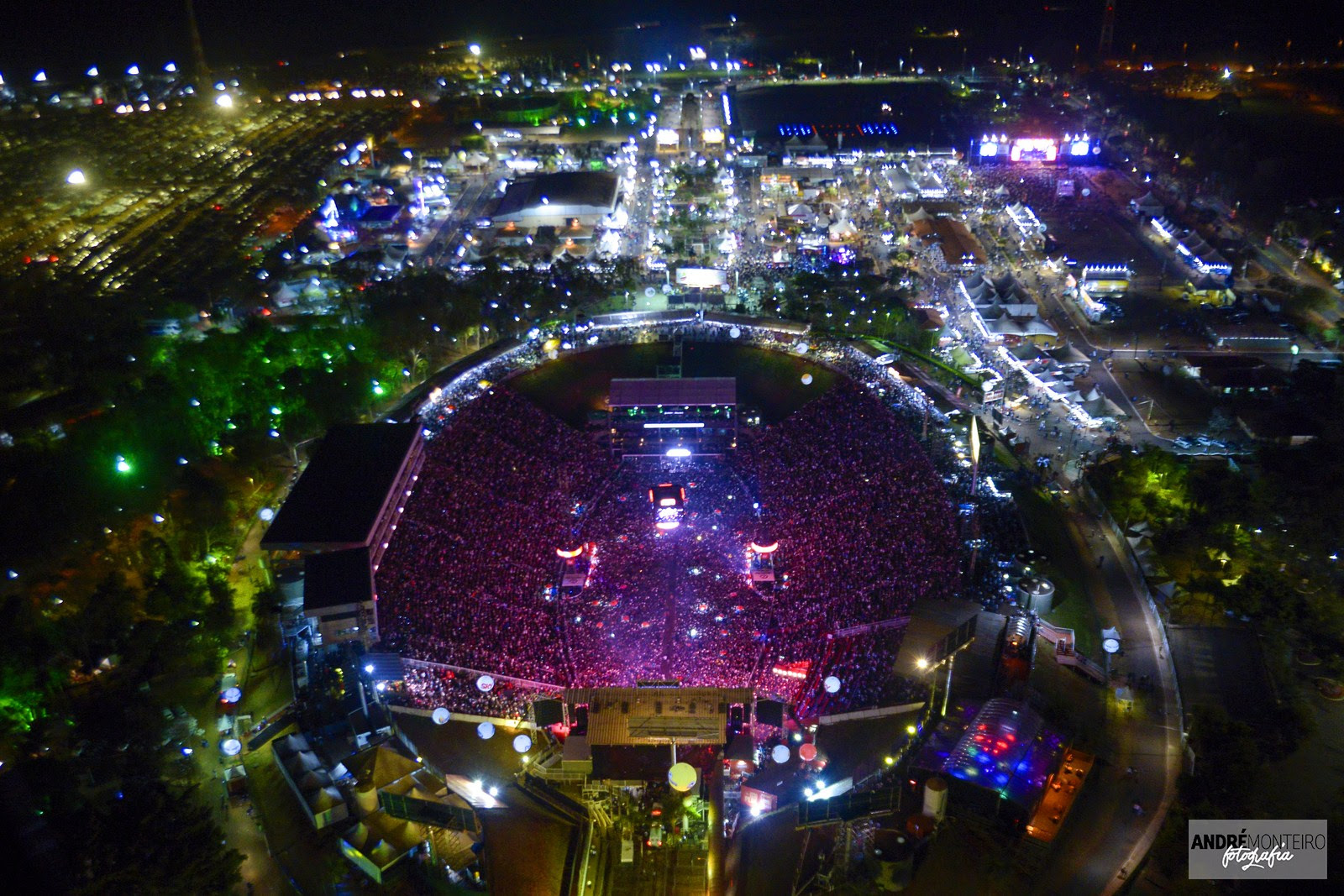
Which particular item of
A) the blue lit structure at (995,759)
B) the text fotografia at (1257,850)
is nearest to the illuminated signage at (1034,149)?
the blue lit structure at (995,759)

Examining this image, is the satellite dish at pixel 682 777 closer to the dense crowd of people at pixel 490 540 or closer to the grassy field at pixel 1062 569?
the dense crowd of people at pixel 490 540

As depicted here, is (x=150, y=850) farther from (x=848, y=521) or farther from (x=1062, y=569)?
(x=1062, y=569)

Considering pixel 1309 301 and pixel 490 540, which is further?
pixel 1309 301

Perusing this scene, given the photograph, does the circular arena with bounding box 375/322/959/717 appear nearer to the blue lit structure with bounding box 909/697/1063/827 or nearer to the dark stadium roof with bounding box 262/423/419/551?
the dark stadium roof with bounding box 262/423/419/551

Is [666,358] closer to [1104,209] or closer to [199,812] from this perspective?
[199,812]

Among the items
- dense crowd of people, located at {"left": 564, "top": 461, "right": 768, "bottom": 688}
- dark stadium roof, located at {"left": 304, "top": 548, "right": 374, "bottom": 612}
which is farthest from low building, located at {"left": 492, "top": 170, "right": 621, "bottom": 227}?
dark stadium roof, located at {"left": 304, "top": 548, "right": 374, "bottom": 612}

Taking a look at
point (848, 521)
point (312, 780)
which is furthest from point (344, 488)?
point (848, 521)

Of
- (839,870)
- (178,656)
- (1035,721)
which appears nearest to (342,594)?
(178,656)
